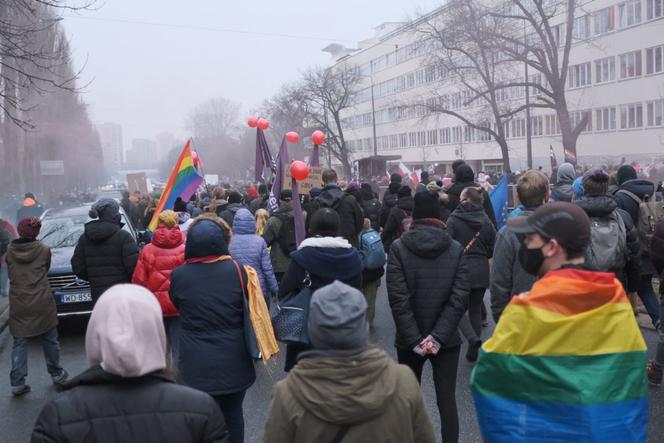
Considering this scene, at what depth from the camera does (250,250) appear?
22.2 ft

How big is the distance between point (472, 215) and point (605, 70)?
146 feet

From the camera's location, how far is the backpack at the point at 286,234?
9.22 m

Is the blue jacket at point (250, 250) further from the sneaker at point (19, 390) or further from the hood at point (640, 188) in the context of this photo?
the hood at point (640, 188)

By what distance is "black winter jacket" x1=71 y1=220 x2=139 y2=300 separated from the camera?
6973 mm

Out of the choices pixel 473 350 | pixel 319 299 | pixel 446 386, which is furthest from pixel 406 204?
pixel 319 299

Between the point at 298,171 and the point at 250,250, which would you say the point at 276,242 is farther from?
the point at 250,250

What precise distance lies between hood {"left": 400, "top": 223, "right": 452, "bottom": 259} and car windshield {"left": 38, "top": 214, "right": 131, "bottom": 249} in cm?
692

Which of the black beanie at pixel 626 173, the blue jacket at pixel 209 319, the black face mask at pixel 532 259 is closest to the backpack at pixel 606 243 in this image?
the black face mask at pixel 532 259

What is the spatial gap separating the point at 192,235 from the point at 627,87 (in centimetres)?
4633

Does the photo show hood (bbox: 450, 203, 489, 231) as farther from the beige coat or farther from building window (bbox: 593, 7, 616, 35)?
building window (bbox: 593, 7, 616, 35)

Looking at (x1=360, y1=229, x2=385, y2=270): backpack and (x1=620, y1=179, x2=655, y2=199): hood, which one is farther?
(x1=360, y1=229, x2=385, y2=270): backpack

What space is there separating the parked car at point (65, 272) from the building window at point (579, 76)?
146ft

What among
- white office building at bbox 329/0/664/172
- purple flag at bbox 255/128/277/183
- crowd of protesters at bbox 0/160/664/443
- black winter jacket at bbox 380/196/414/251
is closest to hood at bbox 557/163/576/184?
crowd of protesters at bbox 0/160/664/443

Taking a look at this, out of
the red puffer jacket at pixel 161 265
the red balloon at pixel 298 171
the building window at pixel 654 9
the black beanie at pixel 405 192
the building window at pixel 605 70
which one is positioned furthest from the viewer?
the building window at pixel 605 70
